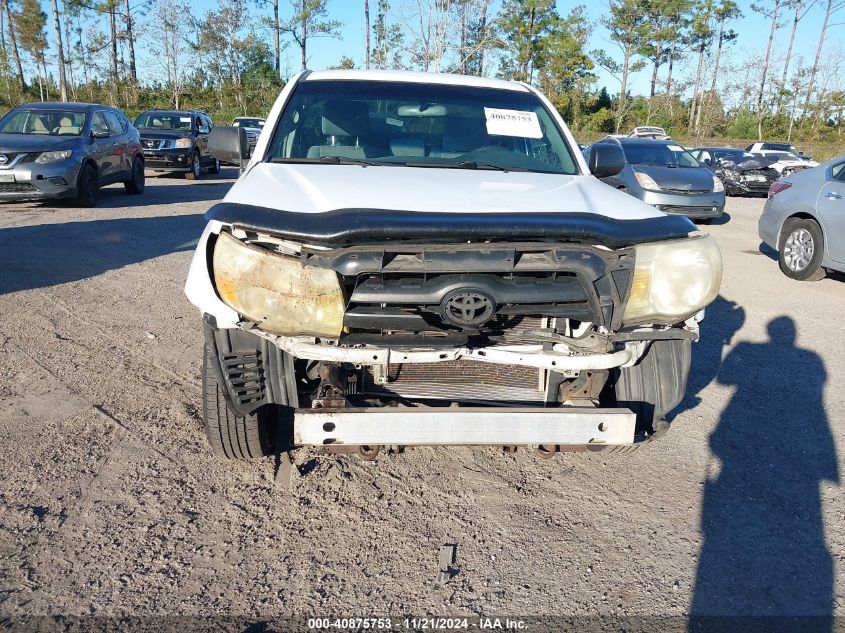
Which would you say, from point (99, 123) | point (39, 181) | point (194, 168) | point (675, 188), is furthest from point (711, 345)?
point (194, 168)

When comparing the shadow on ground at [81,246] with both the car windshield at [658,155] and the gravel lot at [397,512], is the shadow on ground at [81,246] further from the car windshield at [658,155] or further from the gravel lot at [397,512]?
the car windshield at [658,155]

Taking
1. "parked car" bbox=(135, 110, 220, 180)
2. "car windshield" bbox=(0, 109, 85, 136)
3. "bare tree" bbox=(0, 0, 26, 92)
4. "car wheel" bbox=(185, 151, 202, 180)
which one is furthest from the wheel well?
"bare tree" bbox=(0, 0, 26, 92)

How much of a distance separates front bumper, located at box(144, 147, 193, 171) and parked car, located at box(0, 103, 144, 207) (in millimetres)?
3687

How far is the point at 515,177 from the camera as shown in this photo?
339 centimetres

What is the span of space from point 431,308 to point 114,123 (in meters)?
12.0

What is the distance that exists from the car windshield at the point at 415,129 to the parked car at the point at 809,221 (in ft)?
16.4

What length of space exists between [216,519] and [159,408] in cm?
124

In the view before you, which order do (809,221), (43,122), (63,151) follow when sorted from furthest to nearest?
(43,122), (63,151), (809,221)

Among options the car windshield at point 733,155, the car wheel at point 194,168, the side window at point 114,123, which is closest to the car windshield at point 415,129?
the side window at point 114,123

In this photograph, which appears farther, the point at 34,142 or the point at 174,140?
the point at 174,140

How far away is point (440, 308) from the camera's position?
2.44 metres

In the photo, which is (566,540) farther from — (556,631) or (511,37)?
(511,37)

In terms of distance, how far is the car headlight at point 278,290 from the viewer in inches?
94.1

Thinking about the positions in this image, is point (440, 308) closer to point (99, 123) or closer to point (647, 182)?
point (647, 182)
